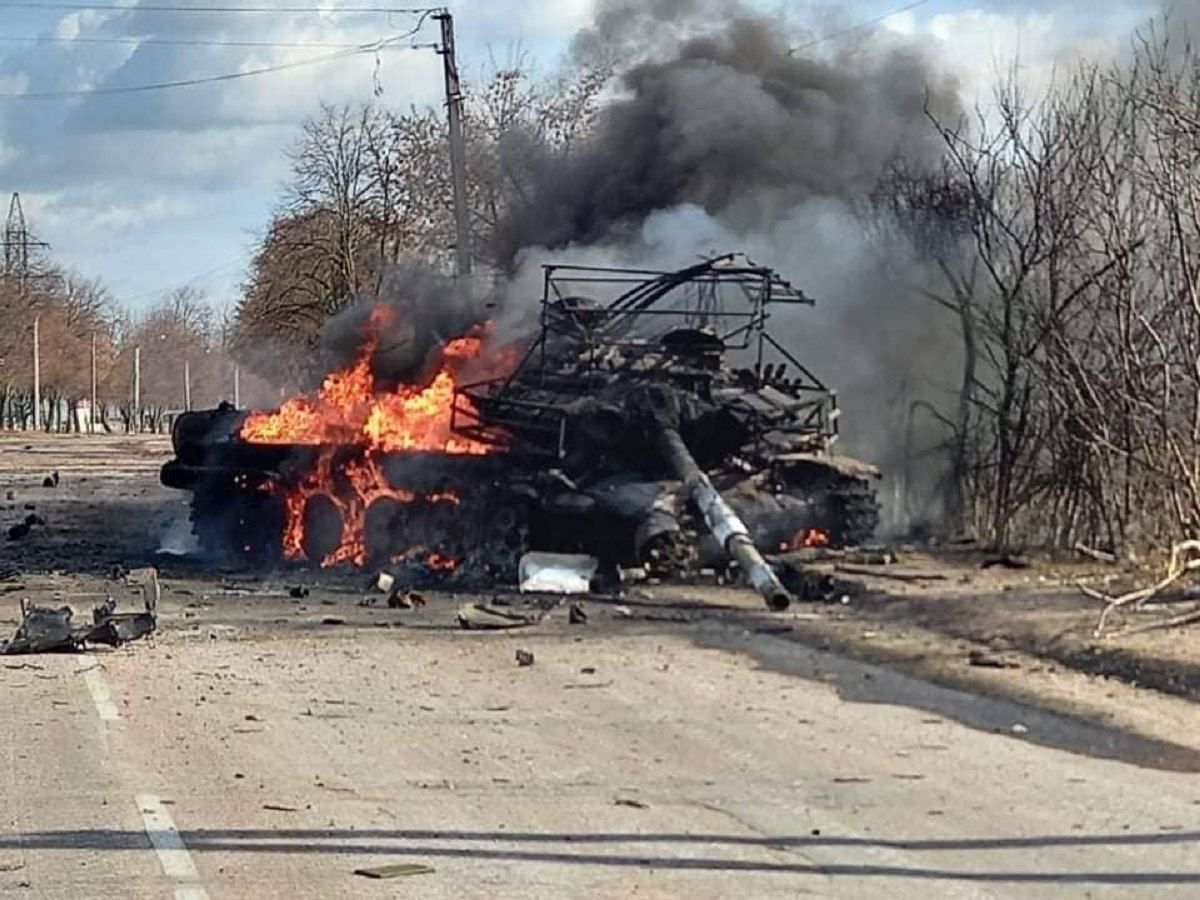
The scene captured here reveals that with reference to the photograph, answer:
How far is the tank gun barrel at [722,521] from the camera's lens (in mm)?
17859

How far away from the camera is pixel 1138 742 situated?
10.8 meters

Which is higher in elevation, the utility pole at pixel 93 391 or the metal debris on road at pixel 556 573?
the utility pole at pixel 93 391

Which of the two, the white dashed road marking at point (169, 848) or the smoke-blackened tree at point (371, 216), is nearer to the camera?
the white dashed road marking at point (169, 848)

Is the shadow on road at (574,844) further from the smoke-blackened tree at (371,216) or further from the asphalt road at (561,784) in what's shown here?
the smoke-blackened tree at (371,216)

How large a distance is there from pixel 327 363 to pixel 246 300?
32.8 metres

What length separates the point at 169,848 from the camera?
8.14 m

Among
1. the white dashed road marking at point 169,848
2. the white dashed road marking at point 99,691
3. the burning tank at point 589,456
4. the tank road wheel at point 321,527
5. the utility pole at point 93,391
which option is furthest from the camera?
the utility pole at point 93,391

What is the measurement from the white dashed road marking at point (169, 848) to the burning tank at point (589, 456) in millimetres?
10209

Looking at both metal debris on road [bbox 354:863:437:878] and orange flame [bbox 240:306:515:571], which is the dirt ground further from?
orange flame [bbox 240:306:515:571]

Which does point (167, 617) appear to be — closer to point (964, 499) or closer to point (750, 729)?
Result: point (750, 729)

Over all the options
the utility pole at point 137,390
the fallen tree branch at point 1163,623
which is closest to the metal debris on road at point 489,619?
the fallen tree branch at point 1163,623

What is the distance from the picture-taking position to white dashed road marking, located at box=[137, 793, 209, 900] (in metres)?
7.41

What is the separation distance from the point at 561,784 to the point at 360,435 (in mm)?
15473

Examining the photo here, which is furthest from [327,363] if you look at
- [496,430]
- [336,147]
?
[336,147]
